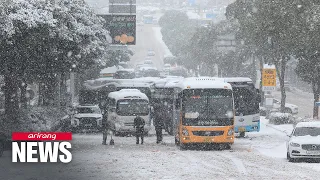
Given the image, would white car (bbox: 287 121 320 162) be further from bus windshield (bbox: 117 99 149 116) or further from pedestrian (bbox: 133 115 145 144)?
bus windshield (bbox: 117 99 149 116)

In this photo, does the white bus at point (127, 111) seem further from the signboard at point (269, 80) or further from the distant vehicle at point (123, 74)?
the distant vehicle at point (123, 74)

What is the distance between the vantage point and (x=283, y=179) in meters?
20.7

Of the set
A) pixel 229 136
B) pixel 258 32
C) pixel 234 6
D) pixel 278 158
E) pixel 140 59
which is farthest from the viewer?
pixel 140 59

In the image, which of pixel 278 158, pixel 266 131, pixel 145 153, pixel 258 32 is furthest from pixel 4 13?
pixel 258 32

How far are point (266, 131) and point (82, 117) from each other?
36.9 feet

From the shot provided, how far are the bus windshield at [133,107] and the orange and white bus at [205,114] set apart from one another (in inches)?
454

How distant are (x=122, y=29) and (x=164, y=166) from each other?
3375 cm

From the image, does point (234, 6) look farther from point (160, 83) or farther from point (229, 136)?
point (229, 136)

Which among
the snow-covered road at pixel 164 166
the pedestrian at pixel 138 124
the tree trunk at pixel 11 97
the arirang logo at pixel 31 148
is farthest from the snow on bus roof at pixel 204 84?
the tree trunk at pixel 11 97

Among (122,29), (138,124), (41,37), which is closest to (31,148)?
(138,124)

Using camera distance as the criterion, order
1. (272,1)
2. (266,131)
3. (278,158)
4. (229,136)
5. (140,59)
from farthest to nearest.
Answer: (140,59)
(272,1)
(266,131)
(229,136)
(278,158)

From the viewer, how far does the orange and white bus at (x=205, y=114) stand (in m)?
31.6

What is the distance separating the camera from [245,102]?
42.2m

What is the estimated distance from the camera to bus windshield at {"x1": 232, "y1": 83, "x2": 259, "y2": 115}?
138 feet
